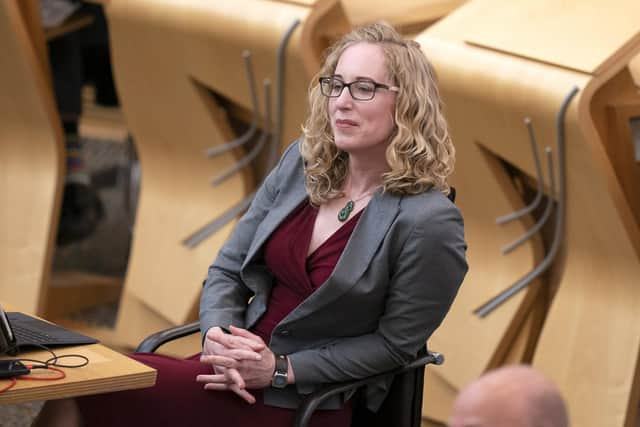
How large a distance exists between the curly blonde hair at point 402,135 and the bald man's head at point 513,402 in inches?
30.8

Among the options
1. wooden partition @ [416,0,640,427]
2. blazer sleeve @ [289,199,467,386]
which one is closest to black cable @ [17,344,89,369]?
blazer sleeve @ [289,199,467,386]

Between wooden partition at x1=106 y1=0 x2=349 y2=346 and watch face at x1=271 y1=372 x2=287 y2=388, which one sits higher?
wooden partition at x1=106 y1=0 x2=349 y2=346

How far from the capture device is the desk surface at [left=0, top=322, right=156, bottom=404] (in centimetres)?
172

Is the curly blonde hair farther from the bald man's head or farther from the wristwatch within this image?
the bald man's head

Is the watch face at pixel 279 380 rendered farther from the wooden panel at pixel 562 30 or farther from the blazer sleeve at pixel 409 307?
the wooden panel at pixel 562 30

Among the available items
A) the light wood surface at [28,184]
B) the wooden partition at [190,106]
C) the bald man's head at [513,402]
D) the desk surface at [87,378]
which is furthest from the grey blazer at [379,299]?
the light wood surface at [28,184]

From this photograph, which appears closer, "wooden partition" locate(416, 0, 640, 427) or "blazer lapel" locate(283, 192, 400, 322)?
"blazer lapel" locate(283, 192, 400, 322)

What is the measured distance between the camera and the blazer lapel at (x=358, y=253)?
206 centimetres

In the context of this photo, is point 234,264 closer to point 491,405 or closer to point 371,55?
point 371,55

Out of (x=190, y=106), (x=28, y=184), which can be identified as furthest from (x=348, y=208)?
(x=28, y=184)

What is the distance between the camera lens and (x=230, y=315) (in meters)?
2.23

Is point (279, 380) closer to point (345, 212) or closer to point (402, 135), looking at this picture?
point (345, 212)

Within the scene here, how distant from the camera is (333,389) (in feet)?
6.64

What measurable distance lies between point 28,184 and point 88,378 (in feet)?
6.89
